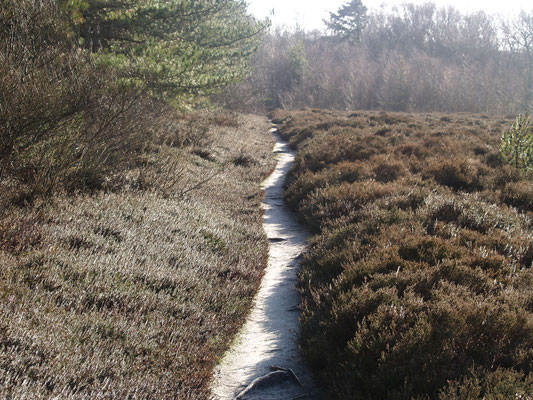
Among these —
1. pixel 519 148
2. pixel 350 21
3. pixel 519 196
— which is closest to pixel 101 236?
pixel 519 196

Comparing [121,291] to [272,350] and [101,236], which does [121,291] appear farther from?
[272,350]

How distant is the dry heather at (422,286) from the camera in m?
3.06

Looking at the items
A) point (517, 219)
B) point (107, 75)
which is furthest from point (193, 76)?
point (517, 219)

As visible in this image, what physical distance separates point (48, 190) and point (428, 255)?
5025 millimetres

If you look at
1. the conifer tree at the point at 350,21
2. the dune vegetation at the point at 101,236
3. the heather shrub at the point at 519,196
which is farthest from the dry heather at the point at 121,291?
the conifer tree at the point at 350,21

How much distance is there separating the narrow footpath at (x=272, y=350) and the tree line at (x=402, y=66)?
2272 cm

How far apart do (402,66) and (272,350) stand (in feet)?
140

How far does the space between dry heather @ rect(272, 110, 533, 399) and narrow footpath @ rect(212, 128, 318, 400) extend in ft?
0.79

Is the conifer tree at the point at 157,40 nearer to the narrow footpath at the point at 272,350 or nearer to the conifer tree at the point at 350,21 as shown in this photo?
the narrow footpath at the point at 272,350

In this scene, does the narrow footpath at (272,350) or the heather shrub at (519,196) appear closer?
the narrow footpath at (272,350)

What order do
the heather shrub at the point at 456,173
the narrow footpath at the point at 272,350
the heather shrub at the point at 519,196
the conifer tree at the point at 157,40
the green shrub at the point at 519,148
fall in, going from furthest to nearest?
the green shrub at the point at 519,148 → the conifer tree at the point at 157,40 → the heather shrub at the point at 456,173 → the heather shrub at the point at 519,196 → the narrow footpath at the point at 272,350

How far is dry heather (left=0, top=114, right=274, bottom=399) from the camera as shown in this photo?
283cm

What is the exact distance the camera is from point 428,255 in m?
4.89

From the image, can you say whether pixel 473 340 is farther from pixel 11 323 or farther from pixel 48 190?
pixel 48 190
